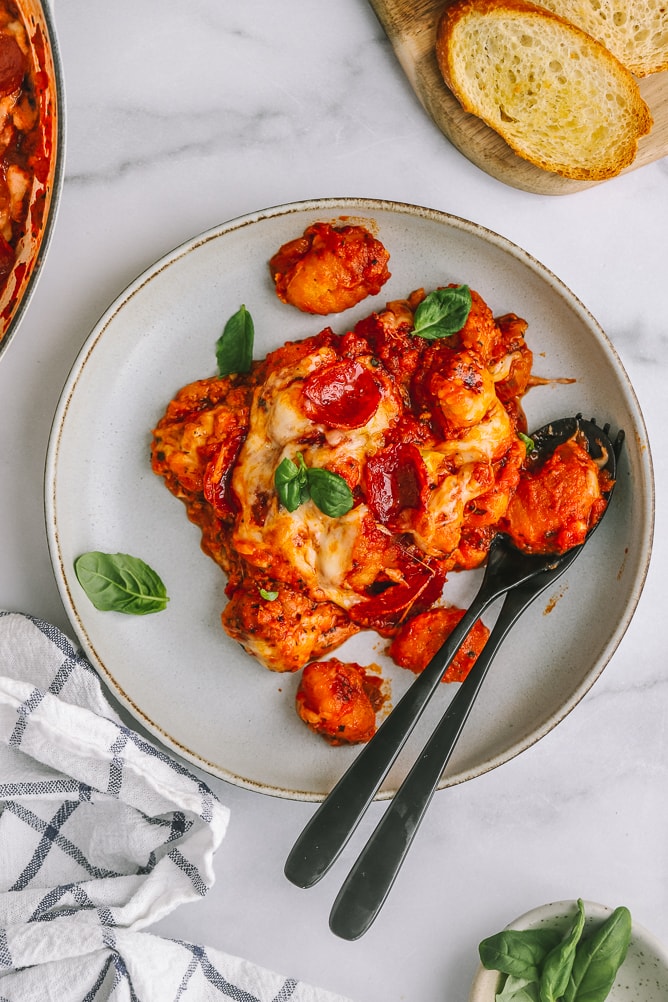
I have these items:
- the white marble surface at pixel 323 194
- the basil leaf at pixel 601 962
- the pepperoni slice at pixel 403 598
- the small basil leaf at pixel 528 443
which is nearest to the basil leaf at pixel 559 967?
the basil leaf at pixel 601 962

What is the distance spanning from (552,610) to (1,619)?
157 cm

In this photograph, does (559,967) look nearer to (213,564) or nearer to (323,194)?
(213,564)

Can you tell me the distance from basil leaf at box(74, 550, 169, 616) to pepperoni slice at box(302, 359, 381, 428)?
2.22 ft

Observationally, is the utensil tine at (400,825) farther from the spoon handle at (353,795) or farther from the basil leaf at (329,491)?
the basil leaf at (329,491)

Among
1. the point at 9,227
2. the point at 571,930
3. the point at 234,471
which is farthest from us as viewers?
the point at 571,930

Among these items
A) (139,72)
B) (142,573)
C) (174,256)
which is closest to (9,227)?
(174,256)

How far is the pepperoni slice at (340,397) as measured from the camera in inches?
86.0

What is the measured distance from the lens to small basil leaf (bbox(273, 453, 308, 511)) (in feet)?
7.02

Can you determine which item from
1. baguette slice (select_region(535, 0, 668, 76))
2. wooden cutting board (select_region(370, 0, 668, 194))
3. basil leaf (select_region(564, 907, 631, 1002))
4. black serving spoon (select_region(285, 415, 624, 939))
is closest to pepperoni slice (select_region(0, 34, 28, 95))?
wooden cutting board (select_region(370, 0, 668, 194))

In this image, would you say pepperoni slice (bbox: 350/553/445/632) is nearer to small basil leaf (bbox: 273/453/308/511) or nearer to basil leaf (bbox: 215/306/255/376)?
small basil leaf (bbox: 273/453/308/511)

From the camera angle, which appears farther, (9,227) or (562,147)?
(562,147)

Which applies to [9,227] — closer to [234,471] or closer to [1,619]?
[234,471]

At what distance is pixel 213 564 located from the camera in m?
2.49

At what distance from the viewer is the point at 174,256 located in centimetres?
233
